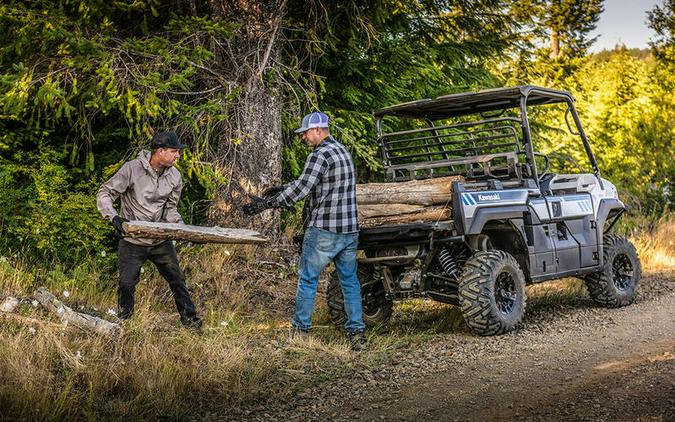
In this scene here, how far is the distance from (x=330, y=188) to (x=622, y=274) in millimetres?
4679

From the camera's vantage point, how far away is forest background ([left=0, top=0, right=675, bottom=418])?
21.3 ft

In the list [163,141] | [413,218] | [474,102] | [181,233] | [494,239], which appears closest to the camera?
[181,233]

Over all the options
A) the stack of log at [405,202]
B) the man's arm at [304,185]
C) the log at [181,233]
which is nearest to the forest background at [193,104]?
the log at [181,233]

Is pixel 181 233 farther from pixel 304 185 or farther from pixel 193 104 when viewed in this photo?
pixel 193 104

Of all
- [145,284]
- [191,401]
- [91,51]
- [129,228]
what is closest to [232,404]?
[191,401]

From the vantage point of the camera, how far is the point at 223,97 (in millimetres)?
10312

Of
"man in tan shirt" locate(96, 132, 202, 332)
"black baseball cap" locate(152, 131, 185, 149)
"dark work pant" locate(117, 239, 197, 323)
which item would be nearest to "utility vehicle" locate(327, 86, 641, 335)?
"dark work pant" locate(117, 239, 197, 323)

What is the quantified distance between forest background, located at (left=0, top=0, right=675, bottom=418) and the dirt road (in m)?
0.88

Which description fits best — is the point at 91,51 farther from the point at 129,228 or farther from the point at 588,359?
the point at 588,359

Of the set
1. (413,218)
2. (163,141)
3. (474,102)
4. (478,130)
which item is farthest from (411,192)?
(163,141)

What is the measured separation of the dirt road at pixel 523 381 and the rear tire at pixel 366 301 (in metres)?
0.99

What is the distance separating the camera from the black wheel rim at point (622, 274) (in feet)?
33.1

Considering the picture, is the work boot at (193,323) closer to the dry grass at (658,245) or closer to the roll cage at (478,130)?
the roll cage at (478,130)

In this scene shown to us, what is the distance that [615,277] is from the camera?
10109 millimetres
